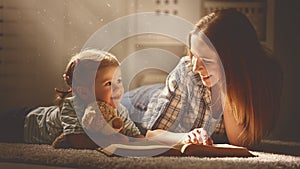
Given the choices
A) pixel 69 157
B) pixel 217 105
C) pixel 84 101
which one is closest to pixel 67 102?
pixel 84 101

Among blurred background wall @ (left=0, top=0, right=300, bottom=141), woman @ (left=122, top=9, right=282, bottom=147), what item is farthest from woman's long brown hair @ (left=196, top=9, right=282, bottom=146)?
blurred background wall @ (left=0, top=0, right=300, bottom=141)

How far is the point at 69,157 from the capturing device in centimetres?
95

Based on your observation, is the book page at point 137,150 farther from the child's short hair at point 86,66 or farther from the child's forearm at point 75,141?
the child's short hair at point 86,66

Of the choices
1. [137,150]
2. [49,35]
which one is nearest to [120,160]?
[137,150]

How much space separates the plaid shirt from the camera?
1.22m

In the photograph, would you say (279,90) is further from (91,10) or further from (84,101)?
(91,10)

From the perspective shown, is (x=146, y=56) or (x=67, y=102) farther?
(x=146, y=56)

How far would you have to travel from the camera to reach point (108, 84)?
112 cm

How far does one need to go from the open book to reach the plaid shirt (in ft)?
0.53

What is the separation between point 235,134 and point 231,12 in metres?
0.27

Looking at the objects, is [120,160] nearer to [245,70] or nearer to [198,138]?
[198,138]

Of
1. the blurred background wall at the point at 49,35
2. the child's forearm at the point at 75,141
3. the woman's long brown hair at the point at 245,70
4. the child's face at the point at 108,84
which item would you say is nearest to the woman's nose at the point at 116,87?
the child's face at the point at 108,84

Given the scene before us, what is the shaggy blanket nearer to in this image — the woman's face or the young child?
the young child

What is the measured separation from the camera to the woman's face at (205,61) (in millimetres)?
1155
